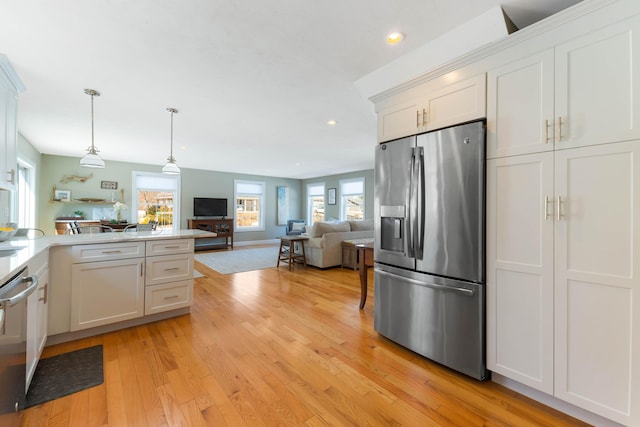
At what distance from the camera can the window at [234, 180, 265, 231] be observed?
29.5ft

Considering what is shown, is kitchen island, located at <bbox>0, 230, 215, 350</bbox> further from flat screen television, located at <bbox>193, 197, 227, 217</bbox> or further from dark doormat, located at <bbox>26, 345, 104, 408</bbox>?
flat screen television, located at <bbox>193, 197, 227, 217</bbox>

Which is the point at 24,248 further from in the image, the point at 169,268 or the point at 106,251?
the point at 169,268

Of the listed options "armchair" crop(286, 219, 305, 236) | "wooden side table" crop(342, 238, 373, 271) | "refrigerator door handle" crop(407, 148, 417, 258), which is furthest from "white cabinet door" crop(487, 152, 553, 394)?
"armchair" crop(286, 219, 305, 236)

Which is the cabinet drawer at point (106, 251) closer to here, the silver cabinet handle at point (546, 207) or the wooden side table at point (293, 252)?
the wooden side table at point (293, 252)

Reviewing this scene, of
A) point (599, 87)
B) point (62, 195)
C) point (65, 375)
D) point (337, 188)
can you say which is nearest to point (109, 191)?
point (62, 195)

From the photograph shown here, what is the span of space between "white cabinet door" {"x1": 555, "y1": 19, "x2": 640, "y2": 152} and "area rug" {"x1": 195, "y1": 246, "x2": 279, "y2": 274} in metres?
4.96

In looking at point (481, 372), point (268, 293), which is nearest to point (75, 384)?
point (268, 293)

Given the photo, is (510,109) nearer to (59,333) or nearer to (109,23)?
(109,23)

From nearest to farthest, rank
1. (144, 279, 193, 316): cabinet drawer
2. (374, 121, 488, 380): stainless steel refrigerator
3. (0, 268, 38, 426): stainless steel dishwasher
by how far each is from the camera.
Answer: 1. (0, 268, 38, 426): stainless steel dishwasher
2. (374, 121, 488, 380): stainless steel refrigerator
3. (144, 279, 193, 316): cabinet drawer

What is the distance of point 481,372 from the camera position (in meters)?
1.81

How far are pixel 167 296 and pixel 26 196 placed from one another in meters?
4.92

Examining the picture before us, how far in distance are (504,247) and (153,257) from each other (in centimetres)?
312

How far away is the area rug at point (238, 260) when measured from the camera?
17.6 feet

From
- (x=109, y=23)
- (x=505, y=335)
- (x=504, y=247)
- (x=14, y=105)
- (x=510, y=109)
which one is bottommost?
(x=505, y=335)
